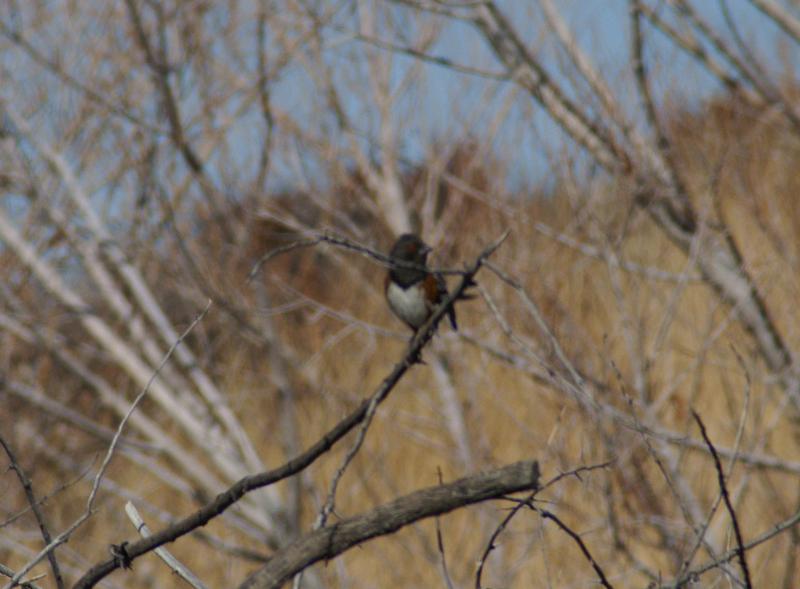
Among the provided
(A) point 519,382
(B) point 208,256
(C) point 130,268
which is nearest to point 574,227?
(A) point 519,382

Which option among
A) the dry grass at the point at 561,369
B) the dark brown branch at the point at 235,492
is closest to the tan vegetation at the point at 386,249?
the dry grass at the point at 561,369

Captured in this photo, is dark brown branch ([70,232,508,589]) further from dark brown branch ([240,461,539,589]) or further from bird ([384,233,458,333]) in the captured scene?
bird ([384,233,458,333])

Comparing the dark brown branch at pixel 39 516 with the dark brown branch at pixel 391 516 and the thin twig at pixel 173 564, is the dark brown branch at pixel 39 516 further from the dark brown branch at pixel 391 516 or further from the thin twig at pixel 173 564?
the dark brown branch at pixel 391 516

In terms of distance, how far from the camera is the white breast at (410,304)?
3266 millimetres

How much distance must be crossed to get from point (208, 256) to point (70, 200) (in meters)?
0.92

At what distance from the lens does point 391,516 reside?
1381 mm

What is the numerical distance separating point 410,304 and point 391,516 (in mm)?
1911

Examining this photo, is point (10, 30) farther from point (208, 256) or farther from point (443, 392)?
point (443, 392)

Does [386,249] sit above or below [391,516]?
above

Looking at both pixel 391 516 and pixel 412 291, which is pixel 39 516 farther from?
pixel 412 291

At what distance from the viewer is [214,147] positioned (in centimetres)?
502

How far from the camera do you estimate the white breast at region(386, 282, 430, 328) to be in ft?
10.7

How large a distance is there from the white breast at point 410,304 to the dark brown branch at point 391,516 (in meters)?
1.87

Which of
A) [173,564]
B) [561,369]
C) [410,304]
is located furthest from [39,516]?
[561,369]
